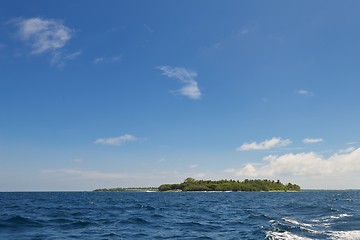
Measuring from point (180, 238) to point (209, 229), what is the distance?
6637 millimetres

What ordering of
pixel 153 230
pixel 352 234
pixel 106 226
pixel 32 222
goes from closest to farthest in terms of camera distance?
pixel 352 234, pixel 153 230, pixel 106 226, pixel 32 222

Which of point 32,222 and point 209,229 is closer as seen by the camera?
point 209,229

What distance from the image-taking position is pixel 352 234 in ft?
97.7

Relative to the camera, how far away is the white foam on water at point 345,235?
2804 cm

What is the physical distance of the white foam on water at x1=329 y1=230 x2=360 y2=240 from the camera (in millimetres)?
28039

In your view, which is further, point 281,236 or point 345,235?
point 345,235

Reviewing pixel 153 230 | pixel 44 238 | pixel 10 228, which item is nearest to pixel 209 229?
pixel 153 230

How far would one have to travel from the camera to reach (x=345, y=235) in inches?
1161

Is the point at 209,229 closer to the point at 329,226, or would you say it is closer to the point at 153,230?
the point at 153,230

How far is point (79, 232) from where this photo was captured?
3203cm

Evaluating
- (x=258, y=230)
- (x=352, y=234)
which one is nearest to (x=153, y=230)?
(x=258, y=230)

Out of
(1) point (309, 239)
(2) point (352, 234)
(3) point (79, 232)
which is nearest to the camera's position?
(1) point (309, 239)

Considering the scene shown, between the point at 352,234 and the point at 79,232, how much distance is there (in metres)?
24.3

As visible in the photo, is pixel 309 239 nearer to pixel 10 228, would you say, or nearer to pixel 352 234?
pixel 352 234
